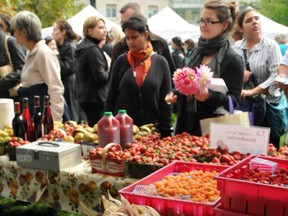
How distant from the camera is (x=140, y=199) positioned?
1837 millimetres

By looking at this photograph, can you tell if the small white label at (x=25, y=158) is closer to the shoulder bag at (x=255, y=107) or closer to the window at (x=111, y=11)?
the shoulder bag at (x=255, y=107)

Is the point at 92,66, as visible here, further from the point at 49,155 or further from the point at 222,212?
the point at 222,212

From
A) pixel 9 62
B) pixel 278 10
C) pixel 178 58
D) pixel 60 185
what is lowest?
pixel 60 185

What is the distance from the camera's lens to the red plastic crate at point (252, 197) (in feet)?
5.42

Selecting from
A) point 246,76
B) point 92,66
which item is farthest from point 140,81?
point 92,66

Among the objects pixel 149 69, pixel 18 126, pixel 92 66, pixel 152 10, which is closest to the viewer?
pixel 18 126

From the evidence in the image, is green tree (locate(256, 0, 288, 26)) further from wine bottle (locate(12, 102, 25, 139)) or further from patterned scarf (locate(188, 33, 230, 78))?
wine bottle (locate(12, 102, 25, 139))

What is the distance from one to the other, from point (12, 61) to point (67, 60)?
82 cm

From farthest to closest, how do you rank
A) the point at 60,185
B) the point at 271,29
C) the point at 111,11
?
the point at 111,11
the point at 271,29
the point at 60,185

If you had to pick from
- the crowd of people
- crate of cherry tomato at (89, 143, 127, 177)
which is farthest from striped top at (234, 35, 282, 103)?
crate of cherry tomato at (89, 143, 127, 177)

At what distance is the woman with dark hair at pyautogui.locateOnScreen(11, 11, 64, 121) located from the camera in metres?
3.70

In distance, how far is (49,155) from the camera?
2.50 meters

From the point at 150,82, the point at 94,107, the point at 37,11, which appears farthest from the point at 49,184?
the point at 37,11

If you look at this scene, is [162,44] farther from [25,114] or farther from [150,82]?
[25,114]
